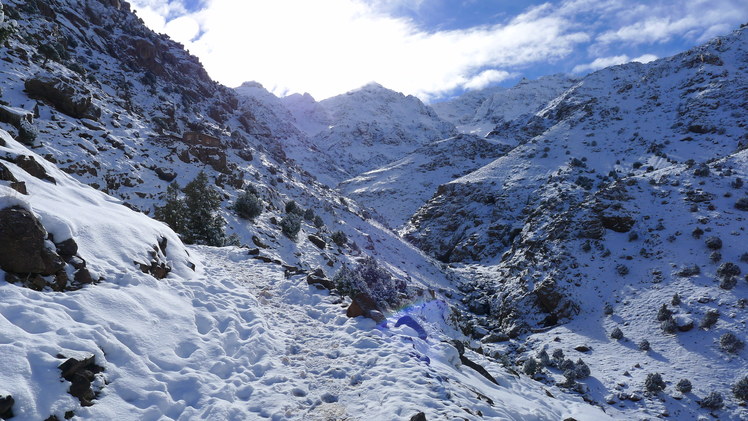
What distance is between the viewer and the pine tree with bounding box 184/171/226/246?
16922 millimetres

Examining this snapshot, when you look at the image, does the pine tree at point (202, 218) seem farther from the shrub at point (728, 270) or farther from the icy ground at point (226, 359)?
the shrub at point (728, 270)

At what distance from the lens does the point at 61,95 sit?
66.9ft

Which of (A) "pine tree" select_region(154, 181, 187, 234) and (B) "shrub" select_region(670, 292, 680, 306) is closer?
(A) "pine tree" select_region(154, 181, 187, 234)

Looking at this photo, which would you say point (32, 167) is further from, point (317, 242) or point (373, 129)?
point (373, 129)

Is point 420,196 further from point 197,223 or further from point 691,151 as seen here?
point 197,223

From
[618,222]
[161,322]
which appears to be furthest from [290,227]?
[618,222]

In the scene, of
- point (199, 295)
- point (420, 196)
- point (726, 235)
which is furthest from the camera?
point (420, 196)

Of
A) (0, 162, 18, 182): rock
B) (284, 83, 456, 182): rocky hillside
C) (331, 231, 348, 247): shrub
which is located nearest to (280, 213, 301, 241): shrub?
(331, 231, 348, 247): shrub

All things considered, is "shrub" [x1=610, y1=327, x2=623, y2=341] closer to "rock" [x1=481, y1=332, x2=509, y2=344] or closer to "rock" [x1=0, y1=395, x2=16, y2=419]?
"rock" [x1=481, y1=332, x2=509, y2=344]

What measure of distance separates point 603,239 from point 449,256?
17.6m

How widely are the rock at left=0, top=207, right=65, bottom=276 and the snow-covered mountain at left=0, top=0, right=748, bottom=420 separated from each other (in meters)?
0.03

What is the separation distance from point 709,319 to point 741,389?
166 inches

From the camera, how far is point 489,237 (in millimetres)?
41406

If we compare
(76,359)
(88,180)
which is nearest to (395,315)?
(76,359)
